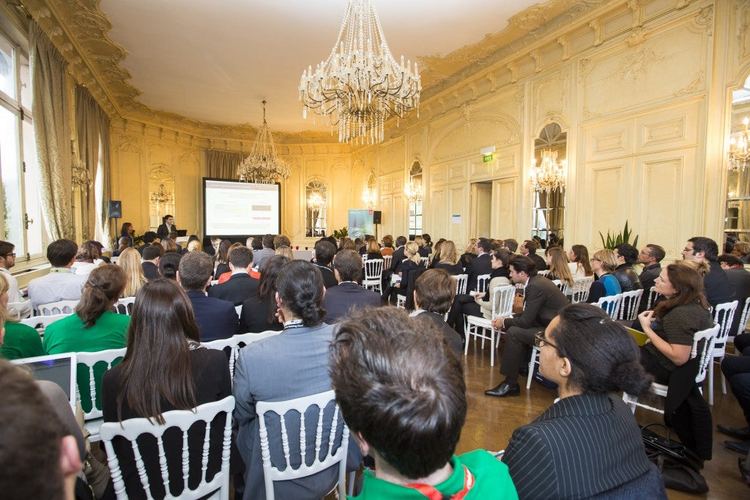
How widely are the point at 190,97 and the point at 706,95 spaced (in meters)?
10.8

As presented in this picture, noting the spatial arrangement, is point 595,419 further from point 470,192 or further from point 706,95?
point 470,192

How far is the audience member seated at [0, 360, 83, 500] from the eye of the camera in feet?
1.39

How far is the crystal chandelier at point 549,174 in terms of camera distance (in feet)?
22.2

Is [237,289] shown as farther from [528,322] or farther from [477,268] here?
[477,268]

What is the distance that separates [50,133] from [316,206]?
9565mm

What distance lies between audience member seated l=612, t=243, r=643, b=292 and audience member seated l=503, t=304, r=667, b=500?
3.26 meters

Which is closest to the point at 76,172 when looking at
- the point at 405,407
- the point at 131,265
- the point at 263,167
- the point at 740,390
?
the point at 263,167

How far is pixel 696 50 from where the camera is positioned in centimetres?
488

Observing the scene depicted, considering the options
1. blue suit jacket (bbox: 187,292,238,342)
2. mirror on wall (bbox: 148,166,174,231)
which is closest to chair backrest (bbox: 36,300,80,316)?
blue suit jacket (bbox: 187,292,238,342)

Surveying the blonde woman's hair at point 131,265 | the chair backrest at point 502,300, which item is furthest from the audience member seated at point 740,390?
the blonde woman's hair at point 131,265

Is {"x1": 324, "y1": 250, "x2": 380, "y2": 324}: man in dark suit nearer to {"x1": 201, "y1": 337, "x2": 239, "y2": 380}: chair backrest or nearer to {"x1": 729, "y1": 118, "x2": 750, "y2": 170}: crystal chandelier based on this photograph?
{"x1": 201, "y1": 337, "x2": 239, "y2": 380}: chair backrest

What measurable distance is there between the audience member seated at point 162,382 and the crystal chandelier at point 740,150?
594cm

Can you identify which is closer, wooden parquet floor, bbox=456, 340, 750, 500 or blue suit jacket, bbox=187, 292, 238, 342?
wooden parquet floor, bbox=456, 340, 750, 500

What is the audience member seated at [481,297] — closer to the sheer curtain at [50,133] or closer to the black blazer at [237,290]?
the black blazer at [237,290]
